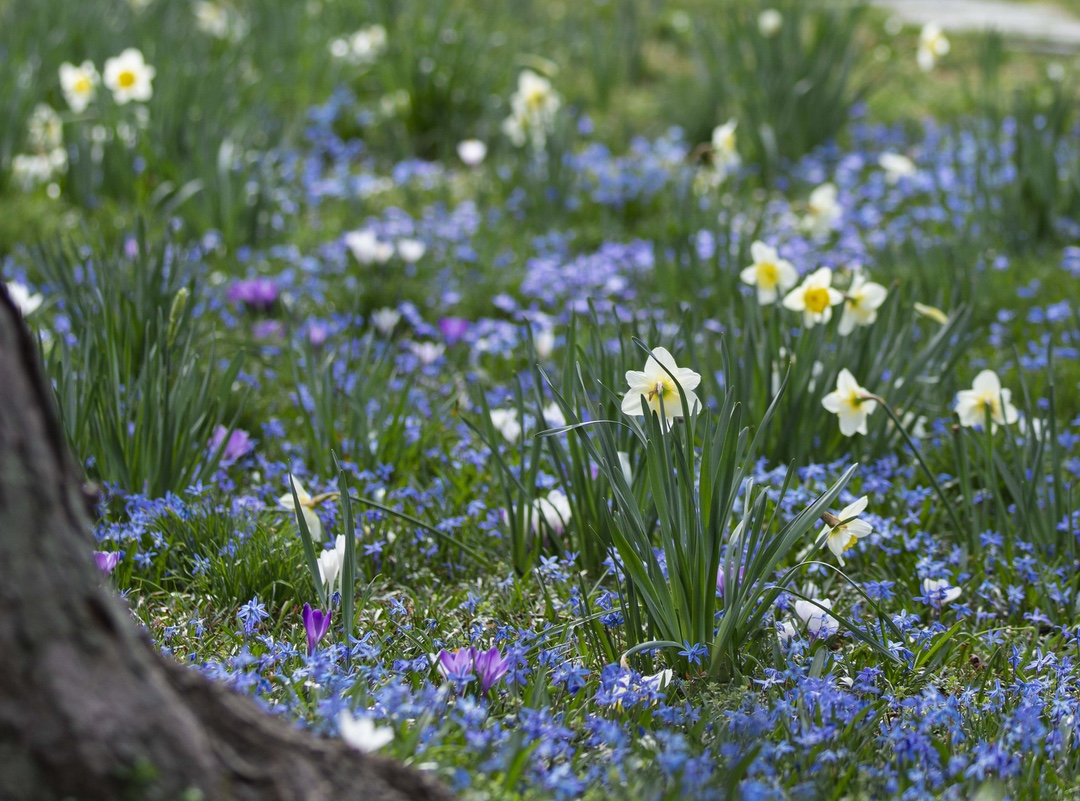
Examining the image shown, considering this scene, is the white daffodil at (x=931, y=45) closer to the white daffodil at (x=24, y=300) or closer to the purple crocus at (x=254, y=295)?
the purple crocus at (x=254, y=295)

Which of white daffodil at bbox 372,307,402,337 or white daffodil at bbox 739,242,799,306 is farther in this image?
white daffodil at bbox 372,307,402,337

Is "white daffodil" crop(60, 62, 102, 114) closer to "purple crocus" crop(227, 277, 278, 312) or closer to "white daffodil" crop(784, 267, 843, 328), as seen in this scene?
"purple crocus" crop(227, 277, 278, 312)

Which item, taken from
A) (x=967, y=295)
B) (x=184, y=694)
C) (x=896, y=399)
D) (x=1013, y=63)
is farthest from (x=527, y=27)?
(x=184, y=694)

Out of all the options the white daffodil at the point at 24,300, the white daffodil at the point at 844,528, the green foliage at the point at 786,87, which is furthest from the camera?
→ the green foliage at the point at 786,87

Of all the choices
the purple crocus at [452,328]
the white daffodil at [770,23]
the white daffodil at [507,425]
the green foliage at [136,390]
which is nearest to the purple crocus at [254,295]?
the purple crocus at [452,328]

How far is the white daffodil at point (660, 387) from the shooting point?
1.60m

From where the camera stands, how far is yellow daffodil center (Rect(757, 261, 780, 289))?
2328 mm

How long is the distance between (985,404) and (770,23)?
9.37ft

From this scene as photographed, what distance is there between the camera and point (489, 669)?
150 centimetres

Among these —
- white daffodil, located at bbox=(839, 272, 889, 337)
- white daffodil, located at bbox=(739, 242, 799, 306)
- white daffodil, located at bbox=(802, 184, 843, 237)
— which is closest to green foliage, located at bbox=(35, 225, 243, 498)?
white daffodil, located at bbox=(739, 242, 799, 306)

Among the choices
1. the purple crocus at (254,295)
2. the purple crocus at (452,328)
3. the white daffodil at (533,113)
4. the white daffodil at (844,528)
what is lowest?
the white daffodil at (844,528)

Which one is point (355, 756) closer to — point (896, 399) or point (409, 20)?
point (896, 399)

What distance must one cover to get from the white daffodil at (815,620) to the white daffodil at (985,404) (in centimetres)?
64

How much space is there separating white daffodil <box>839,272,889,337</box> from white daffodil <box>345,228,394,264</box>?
1604 millimetres
